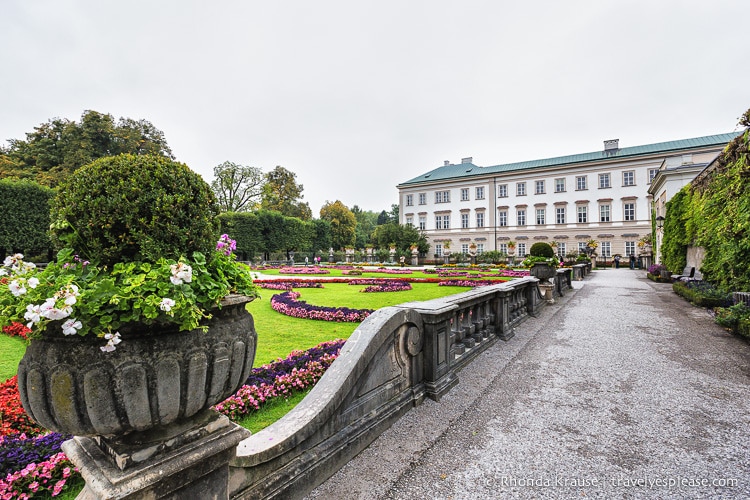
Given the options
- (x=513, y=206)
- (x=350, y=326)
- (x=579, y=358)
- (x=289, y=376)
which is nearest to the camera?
(x=289, y=376)

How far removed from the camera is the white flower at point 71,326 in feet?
3.43

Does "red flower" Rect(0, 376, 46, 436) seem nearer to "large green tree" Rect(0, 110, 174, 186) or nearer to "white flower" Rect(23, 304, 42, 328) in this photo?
"white flower" Rect(23, 304, 42, 328)

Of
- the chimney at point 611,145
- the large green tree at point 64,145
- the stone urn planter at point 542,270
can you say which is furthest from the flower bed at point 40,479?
the chimney at point 611,145

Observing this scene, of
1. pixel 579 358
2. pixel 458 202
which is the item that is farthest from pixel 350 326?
pixel 458 202

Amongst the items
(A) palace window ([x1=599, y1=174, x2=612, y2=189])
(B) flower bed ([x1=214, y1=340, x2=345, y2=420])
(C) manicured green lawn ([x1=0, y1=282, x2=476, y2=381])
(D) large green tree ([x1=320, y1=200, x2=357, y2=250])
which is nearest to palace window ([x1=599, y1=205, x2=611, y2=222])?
Answer: (A) palace window ([x1=599, y1=174, x2=612, y2=189])

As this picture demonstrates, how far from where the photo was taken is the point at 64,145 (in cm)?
2944

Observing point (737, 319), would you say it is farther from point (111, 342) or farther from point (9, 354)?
point (9, 354)

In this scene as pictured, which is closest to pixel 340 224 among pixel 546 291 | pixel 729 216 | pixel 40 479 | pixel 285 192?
pixel 285 192

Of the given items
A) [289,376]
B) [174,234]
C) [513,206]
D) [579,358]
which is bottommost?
[579,358]

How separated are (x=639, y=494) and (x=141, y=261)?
3103mm

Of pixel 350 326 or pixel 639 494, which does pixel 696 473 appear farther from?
pixel 350 326

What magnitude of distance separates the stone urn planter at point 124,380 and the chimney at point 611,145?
50.2 metres

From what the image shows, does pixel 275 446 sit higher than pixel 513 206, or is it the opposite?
pixel 513 206

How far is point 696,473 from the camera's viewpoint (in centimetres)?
232
